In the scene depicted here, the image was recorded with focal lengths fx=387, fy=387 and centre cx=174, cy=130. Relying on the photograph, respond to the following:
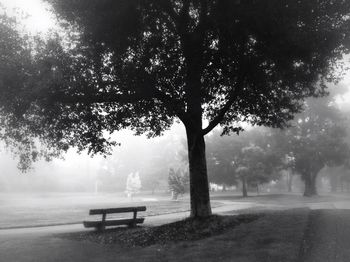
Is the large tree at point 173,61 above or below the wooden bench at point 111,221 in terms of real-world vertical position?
above

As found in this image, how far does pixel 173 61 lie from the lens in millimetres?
15445

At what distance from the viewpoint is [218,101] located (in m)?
18.8

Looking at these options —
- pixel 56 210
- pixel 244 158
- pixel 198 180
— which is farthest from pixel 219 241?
pixel 244 158

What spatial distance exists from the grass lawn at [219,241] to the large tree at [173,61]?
269cm

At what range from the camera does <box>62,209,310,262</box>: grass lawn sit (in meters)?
10.1

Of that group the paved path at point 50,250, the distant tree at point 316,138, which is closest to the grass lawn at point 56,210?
the paved path at point 50,250

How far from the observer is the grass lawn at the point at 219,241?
1007 centimetres

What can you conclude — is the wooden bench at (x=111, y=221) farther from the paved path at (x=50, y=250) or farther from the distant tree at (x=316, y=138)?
the distant tree at (x=316, y=138)

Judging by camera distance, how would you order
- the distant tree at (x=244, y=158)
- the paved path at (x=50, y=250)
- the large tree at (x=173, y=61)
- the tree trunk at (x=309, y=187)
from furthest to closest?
the distant tree at (x=244, y=158) < the tree trunk at (x=309, y=187) < the large tree at (x=173, y=61) < the paved path at (x=50, y=250)

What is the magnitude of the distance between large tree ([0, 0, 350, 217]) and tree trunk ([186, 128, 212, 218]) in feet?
0.15

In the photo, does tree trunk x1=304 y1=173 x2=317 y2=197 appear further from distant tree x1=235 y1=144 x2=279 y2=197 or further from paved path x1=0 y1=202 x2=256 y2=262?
paved path x1=0 y1=202 x2=256 y2=262

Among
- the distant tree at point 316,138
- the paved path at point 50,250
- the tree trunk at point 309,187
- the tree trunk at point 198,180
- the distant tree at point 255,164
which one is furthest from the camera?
the distant tree at point 255,164

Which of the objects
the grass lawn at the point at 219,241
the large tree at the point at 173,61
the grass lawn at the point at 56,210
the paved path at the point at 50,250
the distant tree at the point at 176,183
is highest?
the large tree at the point at 173,61

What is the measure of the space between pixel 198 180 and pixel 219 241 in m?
5.31
